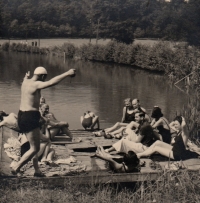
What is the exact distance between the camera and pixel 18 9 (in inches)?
2068

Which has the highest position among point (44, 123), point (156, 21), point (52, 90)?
point (156, 21)

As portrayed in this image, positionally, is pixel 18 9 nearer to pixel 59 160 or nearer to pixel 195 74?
pixel 195 74

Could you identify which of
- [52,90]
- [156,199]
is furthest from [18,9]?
[156,199]

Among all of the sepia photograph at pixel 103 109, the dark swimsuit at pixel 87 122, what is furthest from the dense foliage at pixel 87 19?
the dark swimsuit at pixel 87 122

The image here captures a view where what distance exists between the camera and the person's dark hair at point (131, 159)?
27.1ft

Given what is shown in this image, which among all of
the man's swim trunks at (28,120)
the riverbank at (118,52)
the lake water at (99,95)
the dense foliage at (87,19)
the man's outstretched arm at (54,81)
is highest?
the dense foliage at (87,19)

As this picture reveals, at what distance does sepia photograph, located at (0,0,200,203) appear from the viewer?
774cm

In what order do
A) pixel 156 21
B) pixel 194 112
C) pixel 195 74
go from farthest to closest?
1. pixel 156 21
2. pixel 195 74
3. pixel 194 112

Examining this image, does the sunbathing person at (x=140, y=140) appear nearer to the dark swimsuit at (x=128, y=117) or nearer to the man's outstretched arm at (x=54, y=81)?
the dark swimsuit at (x=128, y=117)

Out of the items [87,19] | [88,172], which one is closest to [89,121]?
[88,172]

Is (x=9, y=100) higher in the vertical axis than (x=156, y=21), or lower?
lower

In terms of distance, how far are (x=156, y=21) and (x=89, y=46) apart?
47.5 ft

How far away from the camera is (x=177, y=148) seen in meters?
9.10

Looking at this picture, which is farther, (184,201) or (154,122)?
(154,122)
